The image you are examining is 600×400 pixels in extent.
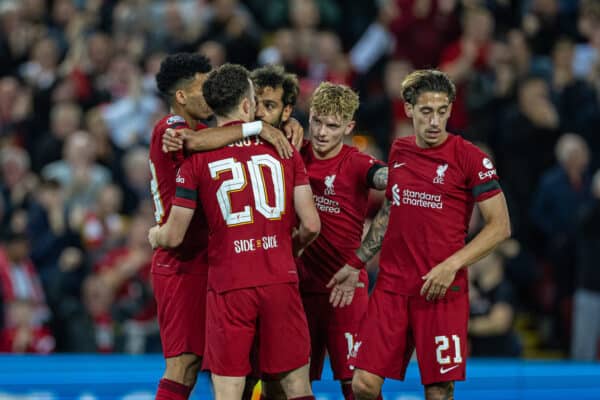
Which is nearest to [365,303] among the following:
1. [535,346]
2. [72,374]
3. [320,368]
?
[320,368]

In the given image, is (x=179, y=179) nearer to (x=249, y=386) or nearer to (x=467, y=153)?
(x=249, y=386)

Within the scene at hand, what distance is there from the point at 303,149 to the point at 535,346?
570 cm

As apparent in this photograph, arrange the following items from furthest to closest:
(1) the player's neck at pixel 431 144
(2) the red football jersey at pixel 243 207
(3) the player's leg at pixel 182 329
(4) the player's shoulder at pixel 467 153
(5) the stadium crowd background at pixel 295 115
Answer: (5) the stadium crowd background at pixel 295 115 < (3) the player's leg at pixel 182 329 < (1) the player's neck at pixel 431 144 < (4) the player's shoulder at pixel 467 153 < (2) the red football jersey at pixel 243 207

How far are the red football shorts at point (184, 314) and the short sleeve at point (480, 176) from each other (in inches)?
66.3

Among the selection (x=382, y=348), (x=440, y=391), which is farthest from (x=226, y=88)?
(x=440, y=391)

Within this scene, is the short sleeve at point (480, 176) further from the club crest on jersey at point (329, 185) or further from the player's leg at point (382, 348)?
the club crest on jersey at point (329, 185)

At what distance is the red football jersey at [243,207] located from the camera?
247 inches

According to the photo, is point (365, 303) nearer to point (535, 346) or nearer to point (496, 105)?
point (535, 346)

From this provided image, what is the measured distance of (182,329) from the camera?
6.77 metres

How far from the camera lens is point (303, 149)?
723cm

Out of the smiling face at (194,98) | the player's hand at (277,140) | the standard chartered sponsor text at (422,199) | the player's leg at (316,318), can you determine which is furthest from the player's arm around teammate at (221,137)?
the player's leg at (316,318)

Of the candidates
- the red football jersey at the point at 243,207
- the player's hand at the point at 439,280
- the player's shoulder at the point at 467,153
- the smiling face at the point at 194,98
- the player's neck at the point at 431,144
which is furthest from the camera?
the smiling face at the point at 194,98

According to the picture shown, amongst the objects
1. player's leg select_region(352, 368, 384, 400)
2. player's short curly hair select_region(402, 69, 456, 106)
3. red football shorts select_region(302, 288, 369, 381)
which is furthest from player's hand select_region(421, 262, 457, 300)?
player's short curly hair select_region(402, 69, 456, 106)

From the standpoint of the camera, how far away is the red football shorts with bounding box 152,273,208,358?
677 cm
